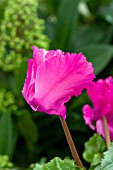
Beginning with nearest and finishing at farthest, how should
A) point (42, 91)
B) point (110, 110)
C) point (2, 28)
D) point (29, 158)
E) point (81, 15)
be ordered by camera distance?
point (42, 91), point (110, 110), point (2, 28), point (29, 158), point (81, 15)

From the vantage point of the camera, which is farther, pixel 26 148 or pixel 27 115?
pixel 26 148

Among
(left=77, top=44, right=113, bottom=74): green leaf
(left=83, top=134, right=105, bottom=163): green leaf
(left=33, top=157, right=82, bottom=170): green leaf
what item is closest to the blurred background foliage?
(left=77, top=44, right=113, bottom=74): green leaf

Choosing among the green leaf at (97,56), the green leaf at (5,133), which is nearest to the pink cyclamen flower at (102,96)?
the green leaf at (5,133)

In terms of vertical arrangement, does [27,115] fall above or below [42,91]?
above

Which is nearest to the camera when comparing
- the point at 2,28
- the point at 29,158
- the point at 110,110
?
the point at 110,110

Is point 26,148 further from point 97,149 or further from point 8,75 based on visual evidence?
point 97,149

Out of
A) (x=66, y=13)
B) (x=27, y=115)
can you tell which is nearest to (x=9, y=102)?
(x=27, y=115)
